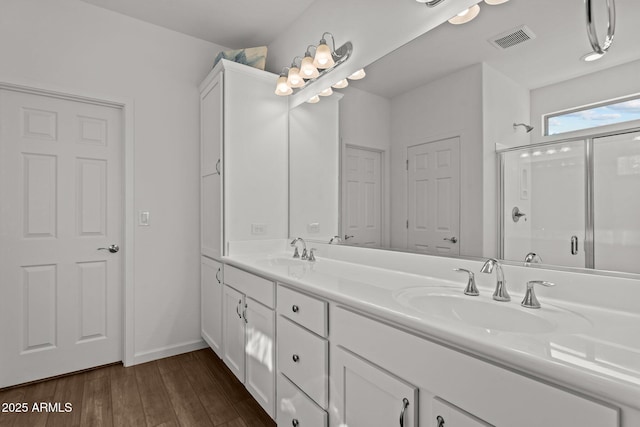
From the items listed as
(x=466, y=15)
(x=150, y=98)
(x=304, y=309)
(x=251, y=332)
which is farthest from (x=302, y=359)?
(x=150, y=98)

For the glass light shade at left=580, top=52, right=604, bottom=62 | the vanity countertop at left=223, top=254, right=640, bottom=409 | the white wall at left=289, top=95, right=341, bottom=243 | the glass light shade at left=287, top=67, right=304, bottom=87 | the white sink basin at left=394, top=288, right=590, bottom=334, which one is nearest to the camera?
the vanity countertop at left=223, top=254, right=640, bottom=409

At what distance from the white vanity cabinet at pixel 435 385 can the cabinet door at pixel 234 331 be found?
900 millimetres

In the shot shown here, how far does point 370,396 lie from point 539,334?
1.80 ft

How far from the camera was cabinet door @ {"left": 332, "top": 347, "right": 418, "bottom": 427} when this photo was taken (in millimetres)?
933

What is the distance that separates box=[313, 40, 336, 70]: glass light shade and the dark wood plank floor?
6.98 ft

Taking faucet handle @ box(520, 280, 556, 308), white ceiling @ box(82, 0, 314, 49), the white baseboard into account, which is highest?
white ceiling @ box(82, 0, 314, 49)

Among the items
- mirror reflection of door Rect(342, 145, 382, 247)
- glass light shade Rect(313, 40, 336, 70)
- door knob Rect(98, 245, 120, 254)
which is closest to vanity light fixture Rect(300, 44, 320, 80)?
glass light shade Rect(313, 40, 336, 70)

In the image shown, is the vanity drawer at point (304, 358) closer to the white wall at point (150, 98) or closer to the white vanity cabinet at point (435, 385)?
the white vanity cabinet at point (435, 385)

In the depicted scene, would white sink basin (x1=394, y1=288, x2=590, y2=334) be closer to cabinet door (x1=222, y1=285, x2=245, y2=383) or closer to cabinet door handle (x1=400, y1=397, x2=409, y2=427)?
cabinet door handle (x1=400, y1=397, x2=409, y2=427)

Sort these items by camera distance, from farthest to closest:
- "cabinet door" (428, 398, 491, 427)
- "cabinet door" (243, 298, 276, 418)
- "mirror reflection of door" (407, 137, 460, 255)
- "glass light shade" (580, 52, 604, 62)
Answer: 1. "cabinet door" (243, 298, 276, 418)
2. "mirror reflection of door" (407, 137, 460, 255)
3. "glass light shade" (580, 52, 604, 62)
4. "cabinet door" (428, 398, 491, 427)

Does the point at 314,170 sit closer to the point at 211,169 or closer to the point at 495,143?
the point at 211,169

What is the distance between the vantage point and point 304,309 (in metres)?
1.38

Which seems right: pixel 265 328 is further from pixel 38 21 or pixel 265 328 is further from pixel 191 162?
pixel 38 21

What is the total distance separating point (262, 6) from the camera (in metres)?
2.35
